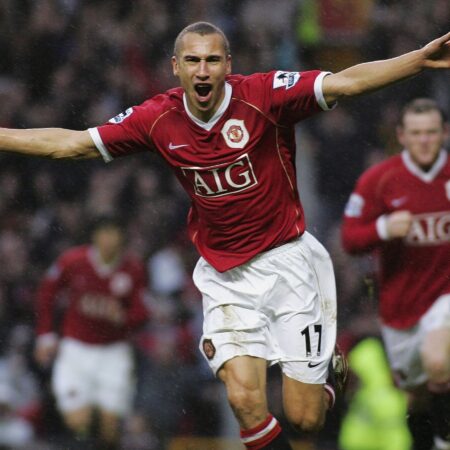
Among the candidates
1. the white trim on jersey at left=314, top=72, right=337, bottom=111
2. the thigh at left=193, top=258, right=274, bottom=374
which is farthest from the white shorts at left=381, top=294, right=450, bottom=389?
the white trim on jersey at left=314, top=72, right=337, bottom=111

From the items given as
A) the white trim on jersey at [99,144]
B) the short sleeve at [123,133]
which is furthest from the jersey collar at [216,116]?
the white trim on jersey at [99,144]

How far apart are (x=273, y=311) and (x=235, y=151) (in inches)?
30.0

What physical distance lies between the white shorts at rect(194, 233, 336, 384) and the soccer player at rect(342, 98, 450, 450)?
1521 millimetres

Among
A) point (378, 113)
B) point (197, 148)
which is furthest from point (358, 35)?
point (197, 148)

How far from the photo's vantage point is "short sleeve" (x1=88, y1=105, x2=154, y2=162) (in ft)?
18.6

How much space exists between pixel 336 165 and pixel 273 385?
198 cm

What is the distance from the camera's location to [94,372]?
10.1 meters

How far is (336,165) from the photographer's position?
1034 cm

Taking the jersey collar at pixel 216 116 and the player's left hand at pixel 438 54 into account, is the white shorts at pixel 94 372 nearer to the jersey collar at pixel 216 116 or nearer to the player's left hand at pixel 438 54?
the jersey collar at pixel 216 116

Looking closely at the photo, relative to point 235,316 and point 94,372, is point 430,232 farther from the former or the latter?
point 94,372

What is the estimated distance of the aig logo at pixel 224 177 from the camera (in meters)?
5.58

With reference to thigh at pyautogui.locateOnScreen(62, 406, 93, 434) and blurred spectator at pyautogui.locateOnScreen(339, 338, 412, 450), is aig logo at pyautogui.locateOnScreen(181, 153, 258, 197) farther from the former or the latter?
thigh at pyautogui.locateOnScreen(62, 406, 93, 434)

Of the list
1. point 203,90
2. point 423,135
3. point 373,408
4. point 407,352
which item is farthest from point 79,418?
point 203,90

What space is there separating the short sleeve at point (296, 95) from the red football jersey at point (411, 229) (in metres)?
1.96
